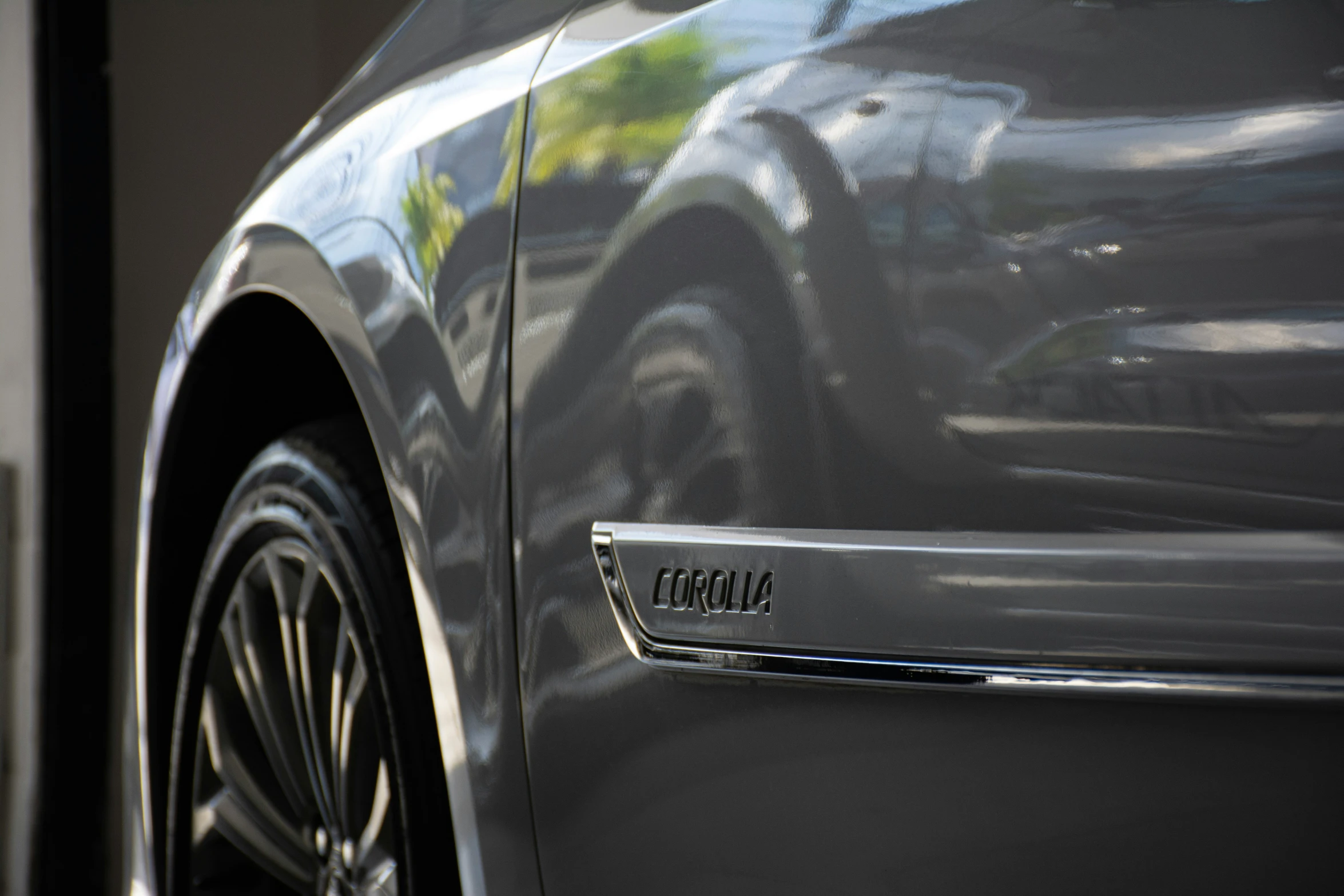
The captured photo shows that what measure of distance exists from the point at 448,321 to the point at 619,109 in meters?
0.24

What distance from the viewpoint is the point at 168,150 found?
3.45 metres

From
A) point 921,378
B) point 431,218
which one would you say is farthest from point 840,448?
point 431,218

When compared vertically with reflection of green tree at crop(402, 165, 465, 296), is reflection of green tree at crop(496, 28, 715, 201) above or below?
above

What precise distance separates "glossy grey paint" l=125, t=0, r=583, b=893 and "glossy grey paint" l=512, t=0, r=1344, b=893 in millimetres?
37

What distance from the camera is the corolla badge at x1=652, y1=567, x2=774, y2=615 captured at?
0.80 m

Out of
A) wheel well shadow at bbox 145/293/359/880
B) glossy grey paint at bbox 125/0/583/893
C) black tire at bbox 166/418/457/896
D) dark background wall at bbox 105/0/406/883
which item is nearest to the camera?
glossy grey paint at bbox 125/0/583/893

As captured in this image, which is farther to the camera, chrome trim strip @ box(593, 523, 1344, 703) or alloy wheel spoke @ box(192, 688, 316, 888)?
alloy wheel spoke @ box(192, 688, 316, 888)

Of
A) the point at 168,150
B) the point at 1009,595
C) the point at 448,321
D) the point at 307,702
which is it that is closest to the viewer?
the point at 1009,595

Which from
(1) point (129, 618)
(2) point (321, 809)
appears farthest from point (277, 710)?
(1) point (129, 618)

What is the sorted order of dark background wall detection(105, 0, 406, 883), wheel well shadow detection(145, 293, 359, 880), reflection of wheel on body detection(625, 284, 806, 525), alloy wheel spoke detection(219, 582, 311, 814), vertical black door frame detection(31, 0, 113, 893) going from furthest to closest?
1. dark background wall detection(105, 0, 406, 883)
2. vertical black door frame detection(31, 0, 113, 893)
3. wheel well shadow detection(145, 293, 359, 880)
4. alloy wheel spoke detection(219, 582, 311, 814)
5. reflection of wheel on body detection(625, 284, 806, 525)

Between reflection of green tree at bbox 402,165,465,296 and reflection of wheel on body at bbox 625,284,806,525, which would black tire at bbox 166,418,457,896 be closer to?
reflection of green tree at bbox 402,165,465,296

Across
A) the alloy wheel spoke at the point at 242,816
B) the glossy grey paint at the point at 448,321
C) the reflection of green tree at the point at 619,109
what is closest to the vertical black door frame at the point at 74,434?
the alloy wheel spoke at the point at 242,816

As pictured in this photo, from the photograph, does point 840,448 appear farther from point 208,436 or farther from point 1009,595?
point 208,436

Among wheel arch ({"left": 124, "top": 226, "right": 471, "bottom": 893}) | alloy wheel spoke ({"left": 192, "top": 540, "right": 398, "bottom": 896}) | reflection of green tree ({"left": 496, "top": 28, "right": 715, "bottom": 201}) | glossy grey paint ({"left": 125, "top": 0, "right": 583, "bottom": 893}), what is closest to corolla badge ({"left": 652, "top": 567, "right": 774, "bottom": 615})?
glossy grey paint ({"left": 125, "top": 0, "right": 583, "bottom": 893})
